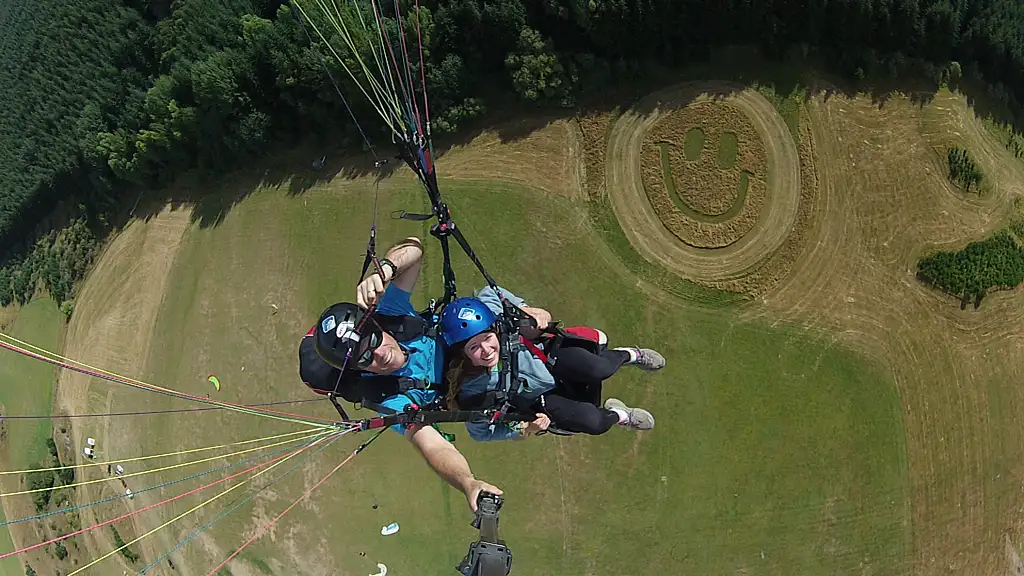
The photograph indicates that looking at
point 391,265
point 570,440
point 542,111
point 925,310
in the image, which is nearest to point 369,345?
point 391,265

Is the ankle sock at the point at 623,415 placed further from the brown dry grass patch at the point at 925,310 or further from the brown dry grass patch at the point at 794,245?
the brown dry grass patch at the point at 925,310

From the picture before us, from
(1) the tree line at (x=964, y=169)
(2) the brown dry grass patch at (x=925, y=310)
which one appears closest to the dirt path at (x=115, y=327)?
(2) the brown dry grass patch at (x=925, y=310)

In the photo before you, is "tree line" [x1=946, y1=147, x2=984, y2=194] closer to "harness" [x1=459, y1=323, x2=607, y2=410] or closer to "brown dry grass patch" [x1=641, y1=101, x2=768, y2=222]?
"brown dry grass patch" [x1=641, y1=101, x2=768, y2=222]

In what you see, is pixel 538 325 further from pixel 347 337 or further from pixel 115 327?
pixel 115 327

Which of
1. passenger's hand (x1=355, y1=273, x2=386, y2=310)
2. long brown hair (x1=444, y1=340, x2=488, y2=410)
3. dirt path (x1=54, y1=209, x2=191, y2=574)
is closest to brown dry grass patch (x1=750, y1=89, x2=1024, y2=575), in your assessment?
Answer: long brown hair (x1=444, y1=340, x2=488, y2=410)

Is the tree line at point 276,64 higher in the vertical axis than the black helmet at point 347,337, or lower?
higher

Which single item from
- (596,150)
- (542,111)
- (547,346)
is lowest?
(547,346)

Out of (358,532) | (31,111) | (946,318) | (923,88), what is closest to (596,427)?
(358,532)
